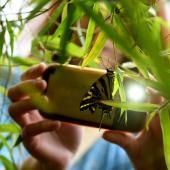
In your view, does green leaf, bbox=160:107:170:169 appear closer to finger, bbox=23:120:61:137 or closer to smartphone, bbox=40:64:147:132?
smartphone, bbox=40:64:147:132

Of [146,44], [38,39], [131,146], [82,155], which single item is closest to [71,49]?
[38,39]

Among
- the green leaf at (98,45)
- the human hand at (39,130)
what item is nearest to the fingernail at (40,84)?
the human hand at (39,130)

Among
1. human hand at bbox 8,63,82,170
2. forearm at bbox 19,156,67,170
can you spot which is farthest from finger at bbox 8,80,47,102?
forearm at bbox 19,156,67,170

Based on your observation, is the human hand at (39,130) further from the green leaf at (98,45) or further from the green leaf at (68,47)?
the green leaf at (98,45)

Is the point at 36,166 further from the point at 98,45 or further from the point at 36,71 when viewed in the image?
the point at 98,45

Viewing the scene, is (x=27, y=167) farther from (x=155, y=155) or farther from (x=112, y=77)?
(x=112, y=77)

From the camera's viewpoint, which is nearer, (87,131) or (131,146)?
(131,146)

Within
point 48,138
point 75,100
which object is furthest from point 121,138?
point 48,138

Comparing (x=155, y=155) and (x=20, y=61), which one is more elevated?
(x=20, y=61)
